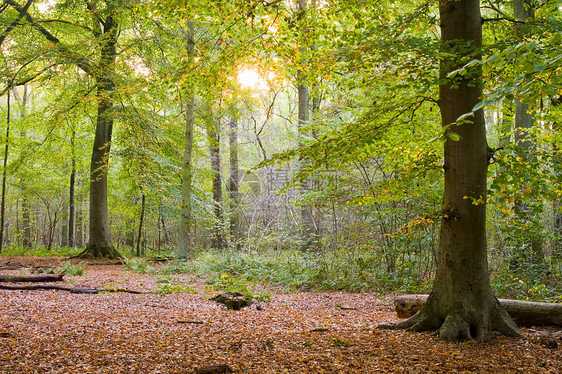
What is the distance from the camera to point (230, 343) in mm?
4281

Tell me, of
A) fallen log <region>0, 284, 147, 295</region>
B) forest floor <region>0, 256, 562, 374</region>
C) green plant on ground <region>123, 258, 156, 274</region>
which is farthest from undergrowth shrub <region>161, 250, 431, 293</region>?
fallen log <region>0, 284, 147, 295</region>

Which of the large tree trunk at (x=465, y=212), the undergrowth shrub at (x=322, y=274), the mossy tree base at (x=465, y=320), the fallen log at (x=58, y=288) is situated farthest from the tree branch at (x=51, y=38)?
the mossy tree base at (x=465, y=320)

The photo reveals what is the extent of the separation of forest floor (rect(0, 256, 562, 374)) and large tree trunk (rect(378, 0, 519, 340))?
22cm

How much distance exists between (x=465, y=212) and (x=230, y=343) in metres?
2.82

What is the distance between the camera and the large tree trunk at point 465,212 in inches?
168

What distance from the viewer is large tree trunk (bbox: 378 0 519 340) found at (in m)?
4.26

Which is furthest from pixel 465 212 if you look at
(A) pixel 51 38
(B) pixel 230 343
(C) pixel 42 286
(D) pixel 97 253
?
(A) pixel 51 38

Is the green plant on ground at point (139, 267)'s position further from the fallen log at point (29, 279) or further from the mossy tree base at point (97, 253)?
the fallen log at point (29, 279)

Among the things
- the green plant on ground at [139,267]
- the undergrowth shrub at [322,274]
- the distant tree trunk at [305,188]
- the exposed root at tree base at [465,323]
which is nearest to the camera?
the exposed root at tree base at [465,323]

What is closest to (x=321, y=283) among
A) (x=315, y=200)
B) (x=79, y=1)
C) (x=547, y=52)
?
(x=315, y=200)

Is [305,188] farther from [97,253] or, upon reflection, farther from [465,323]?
[97,253]

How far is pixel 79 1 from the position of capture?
11578 millimetres

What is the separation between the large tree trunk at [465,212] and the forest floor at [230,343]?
22 centimetres

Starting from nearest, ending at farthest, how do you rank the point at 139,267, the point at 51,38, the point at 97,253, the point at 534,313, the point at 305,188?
1. the point at 534,313
2. the point at 305,188
3. the point at 139,267
4. the point at 51,38
5. the point at 97,253
